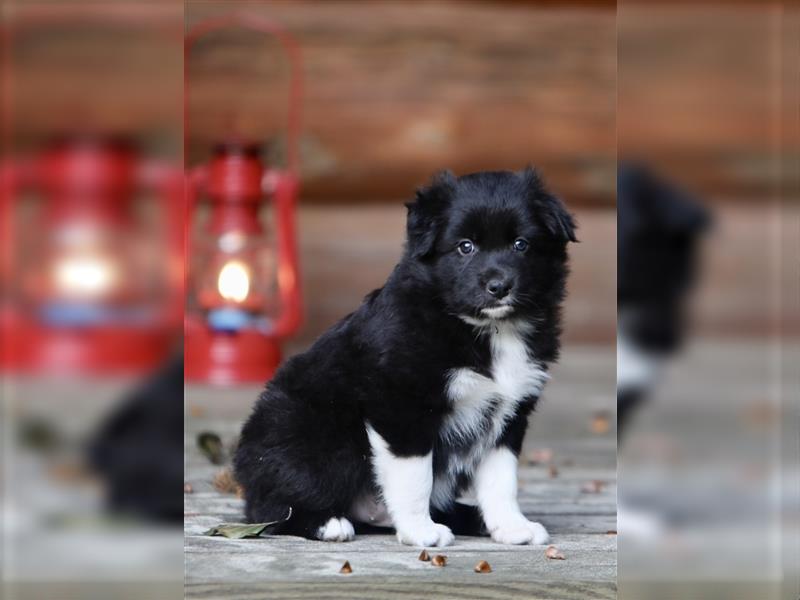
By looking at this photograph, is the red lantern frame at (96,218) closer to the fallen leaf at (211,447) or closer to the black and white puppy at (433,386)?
the black and white puppy at (433,386)

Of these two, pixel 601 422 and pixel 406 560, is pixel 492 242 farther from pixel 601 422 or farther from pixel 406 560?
pixel 601 422

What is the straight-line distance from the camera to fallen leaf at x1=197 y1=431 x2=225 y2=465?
4.06 m

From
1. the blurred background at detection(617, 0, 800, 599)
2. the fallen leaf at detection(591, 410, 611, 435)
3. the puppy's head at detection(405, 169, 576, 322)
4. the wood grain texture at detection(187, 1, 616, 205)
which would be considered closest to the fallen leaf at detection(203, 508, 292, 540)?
the puppy's head at detection(405, 169, 576, 322)

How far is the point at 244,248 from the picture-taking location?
5902mm

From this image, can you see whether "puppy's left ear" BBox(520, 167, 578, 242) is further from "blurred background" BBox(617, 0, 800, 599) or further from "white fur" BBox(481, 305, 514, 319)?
"blurred background" BBox(617, 0, 800, 599)

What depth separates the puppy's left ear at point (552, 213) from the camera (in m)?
2.73

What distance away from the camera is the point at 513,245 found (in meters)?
2.72

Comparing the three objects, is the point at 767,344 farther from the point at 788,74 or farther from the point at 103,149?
the point at 103,149

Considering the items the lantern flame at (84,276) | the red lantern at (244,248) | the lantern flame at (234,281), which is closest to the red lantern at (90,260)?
the lantern flame at (84,276)

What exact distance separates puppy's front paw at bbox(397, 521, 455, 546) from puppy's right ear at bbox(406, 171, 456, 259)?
741 millimetres

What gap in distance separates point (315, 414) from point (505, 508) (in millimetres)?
600

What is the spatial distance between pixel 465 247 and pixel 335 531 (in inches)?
33.9

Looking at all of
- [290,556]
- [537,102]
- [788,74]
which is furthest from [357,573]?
[537,102]

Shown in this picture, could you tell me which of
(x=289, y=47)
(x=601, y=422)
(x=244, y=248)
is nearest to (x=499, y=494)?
(x=601, y=422)
